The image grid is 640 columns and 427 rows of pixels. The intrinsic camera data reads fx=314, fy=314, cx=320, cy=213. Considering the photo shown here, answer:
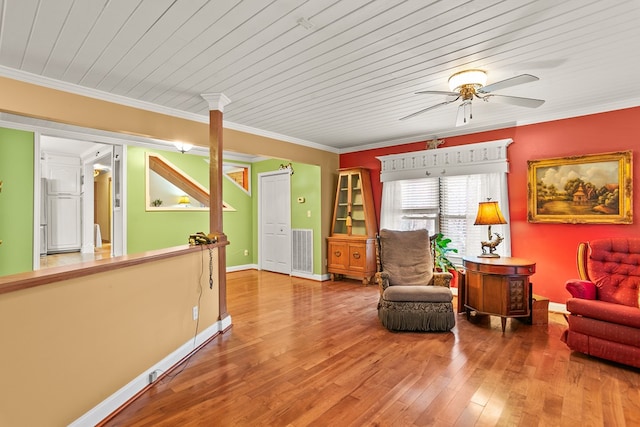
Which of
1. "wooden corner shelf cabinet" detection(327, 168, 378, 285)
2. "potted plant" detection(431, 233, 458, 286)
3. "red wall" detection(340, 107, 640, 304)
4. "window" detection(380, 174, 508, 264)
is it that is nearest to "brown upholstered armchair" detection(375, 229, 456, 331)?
"potted plant" detection(431, 233, 458, 286)

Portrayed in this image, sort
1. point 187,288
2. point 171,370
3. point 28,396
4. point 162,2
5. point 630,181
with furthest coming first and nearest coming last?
point 630,181 < point 187,288 < point 171,370 < point 162,2 < point 28,396

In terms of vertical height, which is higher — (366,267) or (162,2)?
(162,2)

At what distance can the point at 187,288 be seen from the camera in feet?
9.29

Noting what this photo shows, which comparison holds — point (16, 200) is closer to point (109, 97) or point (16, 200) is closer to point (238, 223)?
point (109, 97)

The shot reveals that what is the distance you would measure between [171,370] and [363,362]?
5.15ft

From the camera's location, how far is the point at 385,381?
2.37 m

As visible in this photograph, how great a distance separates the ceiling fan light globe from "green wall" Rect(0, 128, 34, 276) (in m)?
5.26

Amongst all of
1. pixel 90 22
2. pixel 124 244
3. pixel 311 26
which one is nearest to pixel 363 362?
pixel 311 26

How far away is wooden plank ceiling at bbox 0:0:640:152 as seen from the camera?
1.91m

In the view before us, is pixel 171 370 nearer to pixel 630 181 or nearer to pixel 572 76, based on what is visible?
pixel 572 76

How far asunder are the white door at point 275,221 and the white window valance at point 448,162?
6.89 ft

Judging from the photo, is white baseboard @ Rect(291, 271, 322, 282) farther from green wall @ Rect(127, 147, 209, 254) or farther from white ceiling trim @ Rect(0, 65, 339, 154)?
white ceiling trim @ Rect(0, 65, 339, 154)

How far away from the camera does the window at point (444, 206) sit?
4.61 metres

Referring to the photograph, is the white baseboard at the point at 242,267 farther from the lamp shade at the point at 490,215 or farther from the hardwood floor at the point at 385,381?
the lamp shade at the point at 490,215
